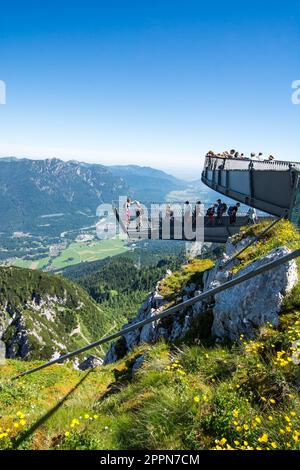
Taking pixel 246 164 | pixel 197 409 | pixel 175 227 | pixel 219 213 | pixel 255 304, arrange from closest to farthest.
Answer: pixel 197 409
pixel 255 304
pixel 246 164
pixel 175 227
pixel 219 213

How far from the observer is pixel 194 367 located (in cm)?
583

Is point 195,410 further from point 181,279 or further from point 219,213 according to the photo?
point 219,213

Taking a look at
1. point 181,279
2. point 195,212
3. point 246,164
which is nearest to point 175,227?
point 195,212

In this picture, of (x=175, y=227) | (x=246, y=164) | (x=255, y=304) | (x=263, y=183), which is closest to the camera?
(x=255, y=304)

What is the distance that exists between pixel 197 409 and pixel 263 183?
1667 centimetres

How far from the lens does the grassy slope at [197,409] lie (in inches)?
155

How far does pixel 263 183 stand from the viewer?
18.7 meters

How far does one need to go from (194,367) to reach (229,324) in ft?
6.63

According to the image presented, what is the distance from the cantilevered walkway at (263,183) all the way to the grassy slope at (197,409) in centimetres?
968

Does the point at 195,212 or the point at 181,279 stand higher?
the point at 195,212

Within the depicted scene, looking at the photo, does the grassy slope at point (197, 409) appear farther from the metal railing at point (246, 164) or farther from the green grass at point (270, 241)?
the metal railing at point (246, 164)

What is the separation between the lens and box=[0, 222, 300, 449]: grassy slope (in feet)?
12.9

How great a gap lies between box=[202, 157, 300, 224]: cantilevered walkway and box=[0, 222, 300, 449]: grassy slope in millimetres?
9684
